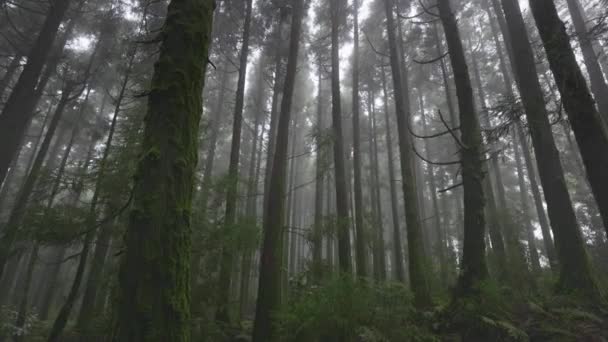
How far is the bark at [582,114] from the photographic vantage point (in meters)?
4.01

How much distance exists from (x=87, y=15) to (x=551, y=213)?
2241cm

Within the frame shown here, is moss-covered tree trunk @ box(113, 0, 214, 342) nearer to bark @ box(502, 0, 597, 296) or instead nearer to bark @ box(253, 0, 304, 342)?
bark @ box(253, 0, 304, 342)

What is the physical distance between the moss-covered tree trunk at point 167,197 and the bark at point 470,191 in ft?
14.9

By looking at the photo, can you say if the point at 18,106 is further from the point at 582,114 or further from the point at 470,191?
the point at 582,114

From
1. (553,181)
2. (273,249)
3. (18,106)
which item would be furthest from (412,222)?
(18,106)

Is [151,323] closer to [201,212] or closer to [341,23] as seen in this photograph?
[201,212]

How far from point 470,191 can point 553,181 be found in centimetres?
266

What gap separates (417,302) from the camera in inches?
277

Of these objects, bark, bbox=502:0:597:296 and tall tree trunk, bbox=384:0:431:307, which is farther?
tall tree trunk, bbox=384:0:431:307

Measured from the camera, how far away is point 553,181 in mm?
6410

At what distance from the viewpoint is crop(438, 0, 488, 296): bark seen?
16.1 ft

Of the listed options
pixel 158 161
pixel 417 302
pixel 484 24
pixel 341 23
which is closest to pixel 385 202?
pixel 484 24

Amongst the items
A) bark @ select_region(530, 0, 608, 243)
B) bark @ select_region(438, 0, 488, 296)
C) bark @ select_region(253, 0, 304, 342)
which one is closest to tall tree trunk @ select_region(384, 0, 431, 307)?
bark @ select_region(438, 0, 488, 296)

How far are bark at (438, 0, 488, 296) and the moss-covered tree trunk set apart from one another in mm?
4528
